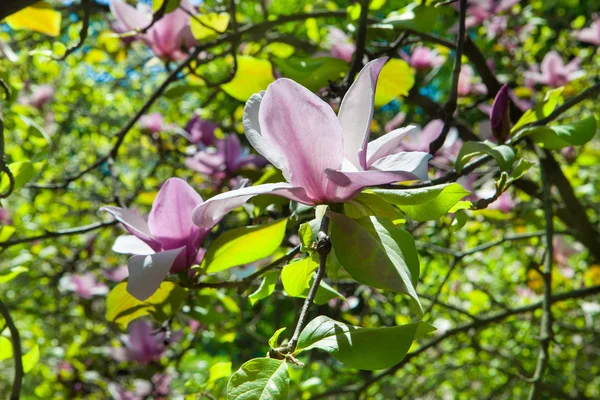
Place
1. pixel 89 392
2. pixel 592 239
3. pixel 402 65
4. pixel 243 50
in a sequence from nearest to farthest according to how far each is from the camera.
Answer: pixel 402 65 → pixel 592 239 → pixel 243 50 → pixel 89 392

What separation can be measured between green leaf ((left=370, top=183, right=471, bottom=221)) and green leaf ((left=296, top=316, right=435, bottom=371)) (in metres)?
0.09

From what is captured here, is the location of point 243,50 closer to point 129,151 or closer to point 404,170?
point 129,151

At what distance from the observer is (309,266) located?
1.63 ft

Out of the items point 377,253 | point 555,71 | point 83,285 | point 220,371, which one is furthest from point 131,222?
point 555,71

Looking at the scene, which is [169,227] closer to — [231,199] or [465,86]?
[231,199]

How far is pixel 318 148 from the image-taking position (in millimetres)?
443

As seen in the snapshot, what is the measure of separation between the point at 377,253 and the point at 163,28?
0.78 meters

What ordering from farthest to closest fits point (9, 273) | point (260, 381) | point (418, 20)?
point (418, 20) < point (9, 273) < point (260, 381)

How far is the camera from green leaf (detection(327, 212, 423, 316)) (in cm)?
40

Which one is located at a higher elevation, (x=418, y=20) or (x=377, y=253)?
(x=418, y=20)

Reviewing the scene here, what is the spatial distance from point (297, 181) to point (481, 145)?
23 centimetres

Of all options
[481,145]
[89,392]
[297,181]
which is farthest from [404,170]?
[89,392]

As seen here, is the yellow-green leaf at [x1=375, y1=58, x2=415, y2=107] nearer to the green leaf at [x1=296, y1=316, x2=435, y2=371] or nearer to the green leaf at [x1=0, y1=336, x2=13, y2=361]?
the green leaf at [x1=296, y1=316, x2=435, y2=371]

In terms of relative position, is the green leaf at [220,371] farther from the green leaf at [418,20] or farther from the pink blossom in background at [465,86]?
the pink blossom in background at [465,86]
